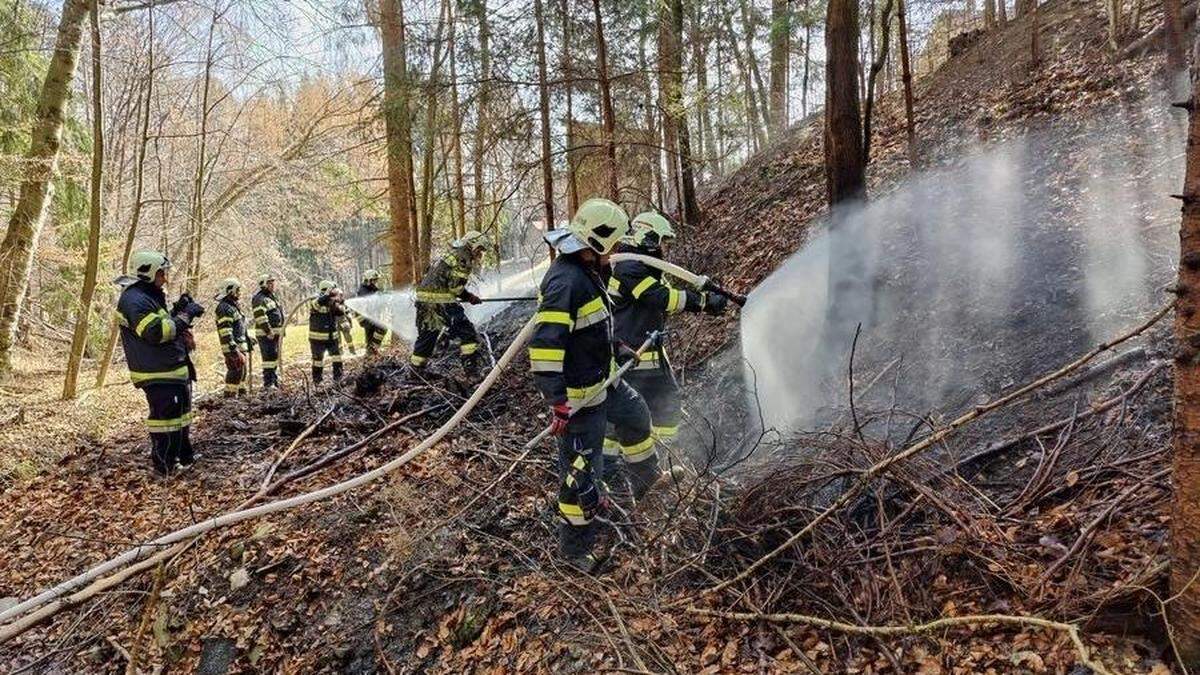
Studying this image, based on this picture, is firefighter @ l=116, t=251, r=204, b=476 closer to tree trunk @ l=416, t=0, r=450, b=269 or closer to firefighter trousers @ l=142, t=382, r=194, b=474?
firefighter trousers @ l=142, t=382, r=194, b=474

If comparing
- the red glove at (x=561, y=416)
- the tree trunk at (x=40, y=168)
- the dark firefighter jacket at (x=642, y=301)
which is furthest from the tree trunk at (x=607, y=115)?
the tree trunk at (x=40, y=168)

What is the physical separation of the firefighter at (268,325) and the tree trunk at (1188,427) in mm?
10825

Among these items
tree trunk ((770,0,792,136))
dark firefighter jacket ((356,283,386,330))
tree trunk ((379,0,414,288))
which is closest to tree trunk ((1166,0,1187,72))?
tree trunk ((770,0,792,136))

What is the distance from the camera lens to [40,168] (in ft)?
33.2

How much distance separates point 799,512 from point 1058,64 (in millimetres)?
10090

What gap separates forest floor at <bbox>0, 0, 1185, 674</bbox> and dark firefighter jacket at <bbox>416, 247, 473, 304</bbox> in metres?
1.32

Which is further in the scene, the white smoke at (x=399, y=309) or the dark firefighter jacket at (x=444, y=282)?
the white smoke at (x=399, y=309)

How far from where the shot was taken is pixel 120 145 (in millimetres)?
16266

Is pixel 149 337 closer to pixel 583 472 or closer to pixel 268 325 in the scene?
pixel 268 325

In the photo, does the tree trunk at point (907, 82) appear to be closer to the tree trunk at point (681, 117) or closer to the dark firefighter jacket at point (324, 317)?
the tree trunk at point (681, 117)

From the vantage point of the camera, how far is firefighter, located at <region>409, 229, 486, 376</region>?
835 centimetres

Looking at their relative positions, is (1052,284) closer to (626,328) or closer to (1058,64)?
(626,328)

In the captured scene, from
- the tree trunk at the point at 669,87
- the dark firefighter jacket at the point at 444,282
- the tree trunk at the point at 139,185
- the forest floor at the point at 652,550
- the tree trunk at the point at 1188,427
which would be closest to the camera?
the tree trunk at the point at 1188,427

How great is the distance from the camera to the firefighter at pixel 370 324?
41.3 feet
